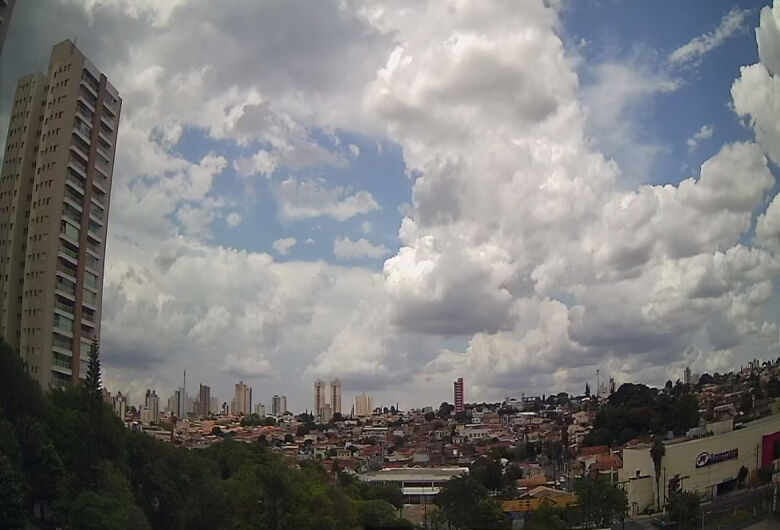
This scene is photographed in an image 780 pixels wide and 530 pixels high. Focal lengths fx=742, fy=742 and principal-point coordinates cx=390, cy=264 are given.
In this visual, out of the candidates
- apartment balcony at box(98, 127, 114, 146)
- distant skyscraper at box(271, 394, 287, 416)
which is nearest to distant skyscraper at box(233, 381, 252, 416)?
distant skyscraper at box(271, 394, 287, 416)

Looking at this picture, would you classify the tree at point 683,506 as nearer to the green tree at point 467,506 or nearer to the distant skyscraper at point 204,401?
the green tree at point 467,506

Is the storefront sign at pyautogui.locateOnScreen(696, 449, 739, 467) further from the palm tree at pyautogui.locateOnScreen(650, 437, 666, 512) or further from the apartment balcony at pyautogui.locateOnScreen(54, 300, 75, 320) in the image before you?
the apartment balcony at pyautogui.locateOnScreen(54, 300, 75, 320)

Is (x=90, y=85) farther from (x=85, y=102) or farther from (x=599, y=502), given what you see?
(x=599, y=502)

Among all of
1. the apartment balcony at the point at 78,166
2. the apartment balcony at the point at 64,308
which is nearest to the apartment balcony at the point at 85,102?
the apartment balcony at the point at 78,166

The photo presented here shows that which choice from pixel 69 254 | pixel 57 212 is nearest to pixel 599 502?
pixel 69 254

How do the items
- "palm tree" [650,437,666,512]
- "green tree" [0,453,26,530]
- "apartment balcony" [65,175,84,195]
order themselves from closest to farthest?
"green tree" [0,453,26,530] → "apartment balcony" [65,175,84,195] → "palm tree" [650,437,666,512]

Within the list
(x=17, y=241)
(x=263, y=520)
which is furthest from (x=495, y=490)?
(x=17, y=241)
